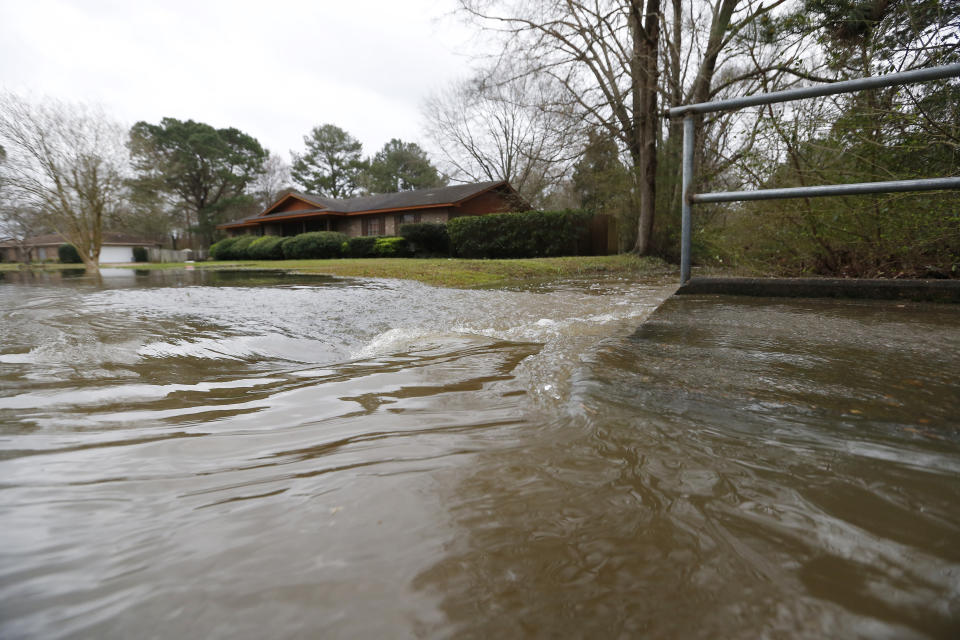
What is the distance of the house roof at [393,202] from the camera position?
25594 mm

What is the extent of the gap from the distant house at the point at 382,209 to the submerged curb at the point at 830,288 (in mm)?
21517

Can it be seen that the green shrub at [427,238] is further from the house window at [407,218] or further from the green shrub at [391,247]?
the house window at [407,218]

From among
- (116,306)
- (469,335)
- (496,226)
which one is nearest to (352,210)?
(496,226)

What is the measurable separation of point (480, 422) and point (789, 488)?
32.1 inches

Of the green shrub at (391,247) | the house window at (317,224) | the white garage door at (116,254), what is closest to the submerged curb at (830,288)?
the green shrub at (391,247)

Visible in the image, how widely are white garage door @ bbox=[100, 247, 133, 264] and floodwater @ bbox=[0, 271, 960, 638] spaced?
176ft

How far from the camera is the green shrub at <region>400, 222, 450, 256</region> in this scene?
2058 centimetres

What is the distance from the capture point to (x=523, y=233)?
18094mm

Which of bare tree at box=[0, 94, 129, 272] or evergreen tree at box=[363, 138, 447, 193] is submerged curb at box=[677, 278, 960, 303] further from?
evergreen tree at box=[363, 138, 447, 193]

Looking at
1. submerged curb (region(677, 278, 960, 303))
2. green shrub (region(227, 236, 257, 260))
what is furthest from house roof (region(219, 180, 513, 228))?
submerged curb (region(677, 278, 960, 303))

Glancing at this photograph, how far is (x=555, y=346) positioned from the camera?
2627mm

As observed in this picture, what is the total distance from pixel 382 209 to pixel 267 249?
7.03 meters

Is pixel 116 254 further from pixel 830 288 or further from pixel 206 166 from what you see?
pixel 830 288

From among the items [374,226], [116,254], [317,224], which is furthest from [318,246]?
[116,254]
